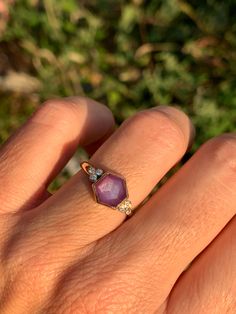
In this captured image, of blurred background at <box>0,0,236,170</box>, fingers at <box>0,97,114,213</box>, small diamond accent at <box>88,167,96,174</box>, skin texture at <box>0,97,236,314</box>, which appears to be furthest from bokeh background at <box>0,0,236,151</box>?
small diamond accent at <box>88,167,96,174</box>

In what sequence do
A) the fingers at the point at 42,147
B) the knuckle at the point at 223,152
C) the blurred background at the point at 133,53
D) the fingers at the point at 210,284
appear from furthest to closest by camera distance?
the blurred background at the point at 133,53 → the fingers at the point at 42,147 → the knuckle at the point at 223,152 → the fingers at the point at 210,284

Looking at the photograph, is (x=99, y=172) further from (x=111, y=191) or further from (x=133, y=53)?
(x=133, y=53)

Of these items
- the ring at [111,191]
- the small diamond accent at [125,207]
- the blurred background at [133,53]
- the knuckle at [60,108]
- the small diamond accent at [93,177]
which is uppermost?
the knuckle at [60,108]

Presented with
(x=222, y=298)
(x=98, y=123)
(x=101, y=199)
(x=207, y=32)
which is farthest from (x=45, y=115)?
(x=207, y=32)

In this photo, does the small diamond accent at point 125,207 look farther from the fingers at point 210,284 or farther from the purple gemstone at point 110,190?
the fingers at point 210,284

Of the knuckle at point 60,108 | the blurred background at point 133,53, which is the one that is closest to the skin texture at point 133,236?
the knuckle at point 60,108

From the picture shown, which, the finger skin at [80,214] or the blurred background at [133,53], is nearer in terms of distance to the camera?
the finger skin at [80,214]

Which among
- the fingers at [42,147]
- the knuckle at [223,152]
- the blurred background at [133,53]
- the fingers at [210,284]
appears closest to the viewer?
the fingers at [210,284]

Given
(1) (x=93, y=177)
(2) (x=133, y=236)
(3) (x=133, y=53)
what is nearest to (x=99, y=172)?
(1) (x=93, y=177)
